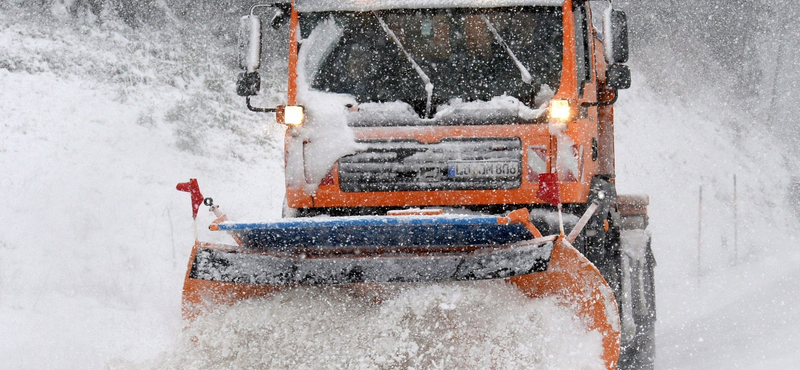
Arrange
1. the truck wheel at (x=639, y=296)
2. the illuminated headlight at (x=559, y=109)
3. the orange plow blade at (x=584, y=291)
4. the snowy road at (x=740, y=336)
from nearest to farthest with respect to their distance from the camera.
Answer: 1. the orange plow blade at (x=584, y=291)
2. the illuminated headlight at (x=559, y=109)
3. the truck wheel at (x=639, y=296)
4. the snowy road at (x=740, y=336)

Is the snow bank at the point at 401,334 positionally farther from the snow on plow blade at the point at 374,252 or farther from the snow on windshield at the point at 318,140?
the snow on windshield at the point at 318,140

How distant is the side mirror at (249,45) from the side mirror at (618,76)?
7.71ft

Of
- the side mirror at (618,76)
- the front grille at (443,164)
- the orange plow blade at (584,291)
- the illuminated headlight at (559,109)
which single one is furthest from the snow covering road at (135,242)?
the side mirror at (618,76)

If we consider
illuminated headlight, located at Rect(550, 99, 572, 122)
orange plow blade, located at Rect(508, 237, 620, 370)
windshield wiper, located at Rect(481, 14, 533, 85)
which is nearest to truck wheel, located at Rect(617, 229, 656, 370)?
illuminated headlight, located at Rect(550, 99, 572, 122)

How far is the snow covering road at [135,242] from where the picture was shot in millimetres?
5625

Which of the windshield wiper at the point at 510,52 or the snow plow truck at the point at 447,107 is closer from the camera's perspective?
the snow plow truck at the point at 447,107

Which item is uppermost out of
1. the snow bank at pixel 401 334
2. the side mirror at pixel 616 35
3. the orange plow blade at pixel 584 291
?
the side mirror at pixel 616 35

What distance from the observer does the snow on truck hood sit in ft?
16.7

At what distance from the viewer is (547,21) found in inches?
201

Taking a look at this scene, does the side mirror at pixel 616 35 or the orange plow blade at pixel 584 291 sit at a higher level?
the side mirror at pixel 616 35

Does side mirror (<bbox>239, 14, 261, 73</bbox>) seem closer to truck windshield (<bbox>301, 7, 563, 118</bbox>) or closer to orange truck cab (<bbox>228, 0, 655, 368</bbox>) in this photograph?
orange truck cab (<bbox>228, 0, 655, 368</bbox>)

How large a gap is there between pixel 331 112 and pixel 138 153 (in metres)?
8.34

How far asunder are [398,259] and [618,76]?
213 cm

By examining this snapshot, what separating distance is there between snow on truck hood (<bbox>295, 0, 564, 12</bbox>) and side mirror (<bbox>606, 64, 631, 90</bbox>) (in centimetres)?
54
